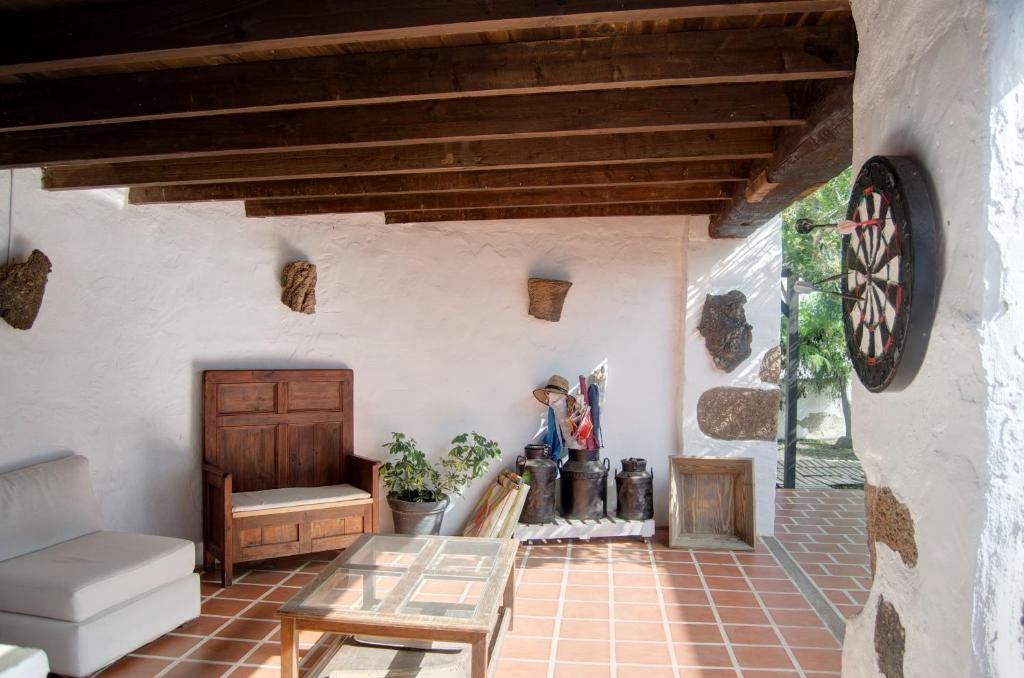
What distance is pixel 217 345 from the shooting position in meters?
4.80

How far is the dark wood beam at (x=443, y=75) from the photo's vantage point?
2.49 meters

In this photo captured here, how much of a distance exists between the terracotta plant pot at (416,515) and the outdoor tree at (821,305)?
5.48 metres

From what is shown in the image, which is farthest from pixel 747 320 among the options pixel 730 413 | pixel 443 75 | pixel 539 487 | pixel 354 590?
pixel 354 590

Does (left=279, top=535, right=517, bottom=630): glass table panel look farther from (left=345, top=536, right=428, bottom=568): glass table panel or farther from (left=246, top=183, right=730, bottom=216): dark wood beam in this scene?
(left=246, top=183, right=730, bottom=216): dark wood beam

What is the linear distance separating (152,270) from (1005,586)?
447 centimetres

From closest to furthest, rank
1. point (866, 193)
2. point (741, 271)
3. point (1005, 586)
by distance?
point (1005, 586) → point (866, 193) → point (741, 271)

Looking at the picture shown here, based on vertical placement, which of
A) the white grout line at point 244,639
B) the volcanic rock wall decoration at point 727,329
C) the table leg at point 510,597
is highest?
the volcanic rock wall decoration at point 727,329

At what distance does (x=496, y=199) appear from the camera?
4801 mm

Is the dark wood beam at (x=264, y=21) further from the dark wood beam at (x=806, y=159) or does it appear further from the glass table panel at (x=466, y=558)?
the glass table panel at (x=466, y=558)

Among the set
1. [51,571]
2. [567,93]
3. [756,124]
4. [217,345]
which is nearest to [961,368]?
[756,124]

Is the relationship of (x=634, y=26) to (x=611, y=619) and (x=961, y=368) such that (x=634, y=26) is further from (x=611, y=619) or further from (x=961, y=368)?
(x=611, y=619)

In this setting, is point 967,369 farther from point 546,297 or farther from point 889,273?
point 546,297

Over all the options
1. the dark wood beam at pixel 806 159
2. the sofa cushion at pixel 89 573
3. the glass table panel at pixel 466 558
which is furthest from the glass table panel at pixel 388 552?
the dark wood beam at pixel 806 159

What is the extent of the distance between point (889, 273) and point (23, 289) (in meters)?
3.75
